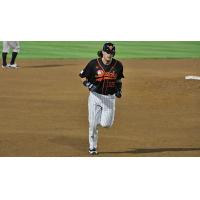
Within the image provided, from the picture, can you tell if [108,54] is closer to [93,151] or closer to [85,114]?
[93,151]

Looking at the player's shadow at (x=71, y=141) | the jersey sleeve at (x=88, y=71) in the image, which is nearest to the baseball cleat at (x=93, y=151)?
the player's shadow at (x=71, y=141)

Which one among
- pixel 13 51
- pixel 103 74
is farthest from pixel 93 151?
pixel 13 51

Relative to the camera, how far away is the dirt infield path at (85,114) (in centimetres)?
1229

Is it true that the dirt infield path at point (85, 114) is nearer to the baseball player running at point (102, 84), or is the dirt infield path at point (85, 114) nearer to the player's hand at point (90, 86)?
the baseball player running at point (102, 84)

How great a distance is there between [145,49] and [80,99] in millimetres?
15464

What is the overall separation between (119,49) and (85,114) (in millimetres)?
16668

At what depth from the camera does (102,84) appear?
1111 cm

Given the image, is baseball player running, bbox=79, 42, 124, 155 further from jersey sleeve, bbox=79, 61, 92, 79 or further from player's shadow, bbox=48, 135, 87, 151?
player's shadow, bbox=48, 135, 87, 151

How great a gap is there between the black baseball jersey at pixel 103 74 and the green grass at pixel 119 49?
58.0ft

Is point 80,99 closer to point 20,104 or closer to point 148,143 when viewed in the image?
point 20,104

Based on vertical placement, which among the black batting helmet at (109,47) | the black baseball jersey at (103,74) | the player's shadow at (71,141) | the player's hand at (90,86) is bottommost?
the player's shadow at (71,141)

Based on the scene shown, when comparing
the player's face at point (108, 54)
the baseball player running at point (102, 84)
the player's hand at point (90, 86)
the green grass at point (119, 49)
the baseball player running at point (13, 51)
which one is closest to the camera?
the player's face at point (108, 54)

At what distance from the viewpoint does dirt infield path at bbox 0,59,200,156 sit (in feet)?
40.3

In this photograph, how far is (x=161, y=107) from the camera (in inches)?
659
